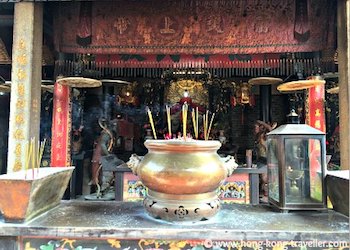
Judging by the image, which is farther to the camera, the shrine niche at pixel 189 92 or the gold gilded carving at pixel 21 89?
the shrine niche at pixel 189 92

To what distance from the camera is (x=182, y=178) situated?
1.30 metres

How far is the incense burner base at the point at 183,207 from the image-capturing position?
1334mm

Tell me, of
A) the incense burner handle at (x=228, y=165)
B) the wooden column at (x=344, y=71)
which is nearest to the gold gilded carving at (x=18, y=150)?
the incense burner handle at (x=228, y=165)

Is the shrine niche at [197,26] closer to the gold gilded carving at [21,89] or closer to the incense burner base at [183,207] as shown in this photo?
the gold gilded carving at [21,89]

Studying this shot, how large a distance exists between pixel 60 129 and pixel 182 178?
413cm

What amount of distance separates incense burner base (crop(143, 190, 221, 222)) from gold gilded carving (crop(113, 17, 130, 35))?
117 inches

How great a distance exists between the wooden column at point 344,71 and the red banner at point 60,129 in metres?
4.21

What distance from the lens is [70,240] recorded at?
1250 millimetres

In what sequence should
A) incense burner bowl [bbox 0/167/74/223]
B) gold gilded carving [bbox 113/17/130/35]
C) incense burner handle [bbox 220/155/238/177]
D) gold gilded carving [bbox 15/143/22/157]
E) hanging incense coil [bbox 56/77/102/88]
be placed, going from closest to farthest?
incense burner bowl [bbox 0/167/74/223] < incense burner handle [bbox 220/155/238/177] < gold gilded carving [bbox 15/143/22/157] < gold gilded carving [bbox 113/17/130/35] < hanging incense coil [bbox 56/77/102/88]

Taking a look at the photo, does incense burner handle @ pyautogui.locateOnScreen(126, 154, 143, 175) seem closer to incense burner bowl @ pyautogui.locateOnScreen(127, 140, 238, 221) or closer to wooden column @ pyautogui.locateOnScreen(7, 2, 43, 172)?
incense burner bowl @ pyautogui.locateOnScreen(127, 140, 238, 221)

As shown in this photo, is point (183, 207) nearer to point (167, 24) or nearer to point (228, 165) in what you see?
point (228, 165)

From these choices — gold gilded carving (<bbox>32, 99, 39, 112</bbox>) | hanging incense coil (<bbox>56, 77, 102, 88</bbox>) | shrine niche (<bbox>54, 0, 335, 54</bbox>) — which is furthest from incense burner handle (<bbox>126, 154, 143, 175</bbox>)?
hanging incense coil (<bbox>56, 77, 102, 88</bbox>)

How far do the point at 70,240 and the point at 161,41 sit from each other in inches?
120

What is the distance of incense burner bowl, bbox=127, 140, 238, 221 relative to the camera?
1.31m
